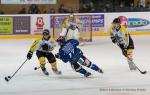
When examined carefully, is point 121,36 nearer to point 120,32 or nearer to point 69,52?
point 120,32

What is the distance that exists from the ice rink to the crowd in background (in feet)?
11.3

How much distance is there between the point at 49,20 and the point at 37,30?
0.45m

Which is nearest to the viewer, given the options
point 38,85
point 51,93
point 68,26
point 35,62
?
point 51,93

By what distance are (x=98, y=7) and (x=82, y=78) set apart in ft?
24.8

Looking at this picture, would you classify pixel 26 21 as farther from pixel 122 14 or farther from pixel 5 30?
pixel 122 14

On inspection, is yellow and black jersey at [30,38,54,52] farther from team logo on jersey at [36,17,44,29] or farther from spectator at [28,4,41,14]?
spectator at [28,4,41,14]

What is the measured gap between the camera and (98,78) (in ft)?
29.8

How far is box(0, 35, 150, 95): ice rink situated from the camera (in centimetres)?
799

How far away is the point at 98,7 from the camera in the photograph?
16.4 metres

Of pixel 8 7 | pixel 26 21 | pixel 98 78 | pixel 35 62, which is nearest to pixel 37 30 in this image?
pixel 26 21

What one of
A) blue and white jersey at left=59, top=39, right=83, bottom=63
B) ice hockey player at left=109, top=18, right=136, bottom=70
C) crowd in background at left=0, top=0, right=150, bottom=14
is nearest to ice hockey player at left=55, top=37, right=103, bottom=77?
blue and white jersey at left=59, top=39, right=83, bottom=63

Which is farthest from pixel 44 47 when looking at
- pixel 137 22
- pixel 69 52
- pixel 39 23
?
pixel 137 22

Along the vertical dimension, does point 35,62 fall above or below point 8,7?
below

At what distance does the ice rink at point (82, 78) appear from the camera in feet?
26.2
